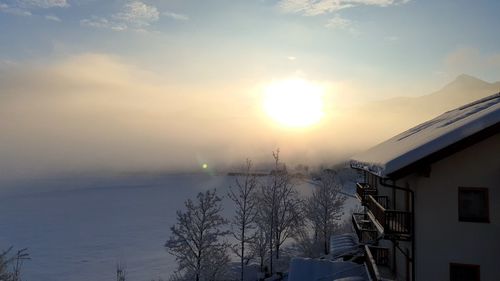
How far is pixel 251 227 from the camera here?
49219mm

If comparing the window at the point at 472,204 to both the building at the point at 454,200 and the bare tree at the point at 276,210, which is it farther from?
the bare tree at the point at 276,210

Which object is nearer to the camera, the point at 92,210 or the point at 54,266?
the point at 54,266

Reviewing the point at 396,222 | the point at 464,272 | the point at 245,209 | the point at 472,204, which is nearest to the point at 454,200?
the point at 472,204

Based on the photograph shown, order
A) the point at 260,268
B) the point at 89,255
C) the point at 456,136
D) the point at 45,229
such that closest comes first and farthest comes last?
the point at 456,136 → the point at 260,268 → the point at 89,255 → the point at 45,229

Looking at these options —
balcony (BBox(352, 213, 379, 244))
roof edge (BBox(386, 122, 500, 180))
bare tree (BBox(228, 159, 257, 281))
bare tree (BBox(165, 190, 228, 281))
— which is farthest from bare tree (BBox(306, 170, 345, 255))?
roof edge (BBox(386, 122, 500, 180))

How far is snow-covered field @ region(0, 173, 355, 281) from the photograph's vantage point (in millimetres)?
50781

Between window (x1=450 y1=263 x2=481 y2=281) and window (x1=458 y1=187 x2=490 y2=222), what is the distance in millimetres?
1503

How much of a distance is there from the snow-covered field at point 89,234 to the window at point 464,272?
129ft

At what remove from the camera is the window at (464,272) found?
12.9 m

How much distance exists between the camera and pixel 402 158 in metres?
12.5

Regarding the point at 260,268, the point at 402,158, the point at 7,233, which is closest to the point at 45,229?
the point at 7,233

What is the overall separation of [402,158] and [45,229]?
264 ft

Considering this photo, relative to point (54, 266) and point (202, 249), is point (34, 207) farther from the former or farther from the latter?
point (202, 249)

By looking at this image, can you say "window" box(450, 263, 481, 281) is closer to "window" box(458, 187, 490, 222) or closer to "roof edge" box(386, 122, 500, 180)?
"window" box(458, 187, 490, 222)
